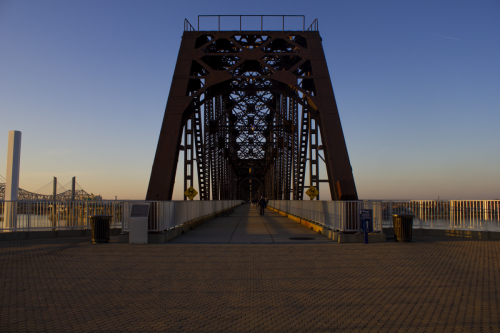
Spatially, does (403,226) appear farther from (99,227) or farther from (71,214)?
(71,214)

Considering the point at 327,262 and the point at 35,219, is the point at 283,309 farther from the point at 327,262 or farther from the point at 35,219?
the point at 35,219

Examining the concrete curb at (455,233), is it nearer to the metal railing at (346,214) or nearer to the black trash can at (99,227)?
the metal railing at (346,214)

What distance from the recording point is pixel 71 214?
16.0 meters

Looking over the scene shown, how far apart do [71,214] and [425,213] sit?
13.9 meters

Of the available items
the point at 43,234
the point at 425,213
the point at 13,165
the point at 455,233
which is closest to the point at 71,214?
the point at 43,234

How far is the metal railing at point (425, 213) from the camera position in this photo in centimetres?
1362

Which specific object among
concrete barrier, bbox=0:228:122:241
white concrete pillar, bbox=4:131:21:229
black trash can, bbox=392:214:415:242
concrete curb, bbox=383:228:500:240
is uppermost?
white concrete pillar, bbox=4:131:21:229

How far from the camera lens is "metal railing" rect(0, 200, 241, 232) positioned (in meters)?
14.1

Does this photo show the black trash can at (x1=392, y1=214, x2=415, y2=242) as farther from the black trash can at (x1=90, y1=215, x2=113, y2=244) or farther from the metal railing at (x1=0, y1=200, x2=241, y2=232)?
the black trash can at (x1=90, y1=215, x2=113, y2=244)

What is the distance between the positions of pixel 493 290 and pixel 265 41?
1565cm

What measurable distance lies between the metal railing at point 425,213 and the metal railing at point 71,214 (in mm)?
→ 5899

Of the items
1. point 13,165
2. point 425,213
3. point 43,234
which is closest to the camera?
point 43,234

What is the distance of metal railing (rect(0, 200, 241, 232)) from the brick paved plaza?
8.04 feet

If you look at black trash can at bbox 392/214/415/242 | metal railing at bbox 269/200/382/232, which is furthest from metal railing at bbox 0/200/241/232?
black trash can at bbox 392/214/415/242
